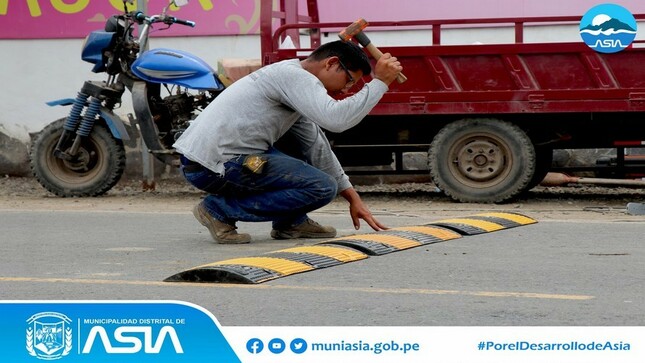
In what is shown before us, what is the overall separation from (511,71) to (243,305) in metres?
6.29

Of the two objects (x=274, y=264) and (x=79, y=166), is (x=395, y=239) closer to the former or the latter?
(x=274, y=264)

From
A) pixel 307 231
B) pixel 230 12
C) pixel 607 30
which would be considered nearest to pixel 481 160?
pixel 607 30

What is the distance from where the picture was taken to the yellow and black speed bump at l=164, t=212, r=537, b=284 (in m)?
6.54

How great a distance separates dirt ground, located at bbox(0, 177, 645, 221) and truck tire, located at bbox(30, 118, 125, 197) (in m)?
0.14

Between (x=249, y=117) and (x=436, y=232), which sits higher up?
(x=249, y=117)

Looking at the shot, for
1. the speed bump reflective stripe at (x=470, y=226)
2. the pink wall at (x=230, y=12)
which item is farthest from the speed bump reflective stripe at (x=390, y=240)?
the pink wall at (x=230, y=12)

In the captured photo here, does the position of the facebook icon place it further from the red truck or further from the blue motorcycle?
the blue motorcycle

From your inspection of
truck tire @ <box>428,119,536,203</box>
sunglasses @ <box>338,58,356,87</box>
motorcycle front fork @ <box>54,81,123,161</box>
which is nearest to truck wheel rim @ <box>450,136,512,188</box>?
truck tire @ <box>428,119,536,203</box>

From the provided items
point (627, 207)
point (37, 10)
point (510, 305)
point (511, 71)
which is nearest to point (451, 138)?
point (511, 71)

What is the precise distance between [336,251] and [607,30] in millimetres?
5065

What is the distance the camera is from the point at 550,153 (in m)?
12.5

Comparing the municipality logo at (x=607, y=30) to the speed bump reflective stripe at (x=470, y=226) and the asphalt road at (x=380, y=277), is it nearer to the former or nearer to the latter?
the asphalt road at (x=380, y=277)

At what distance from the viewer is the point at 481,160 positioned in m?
12.0

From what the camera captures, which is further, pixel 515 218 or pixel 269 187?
pixel 515 218
